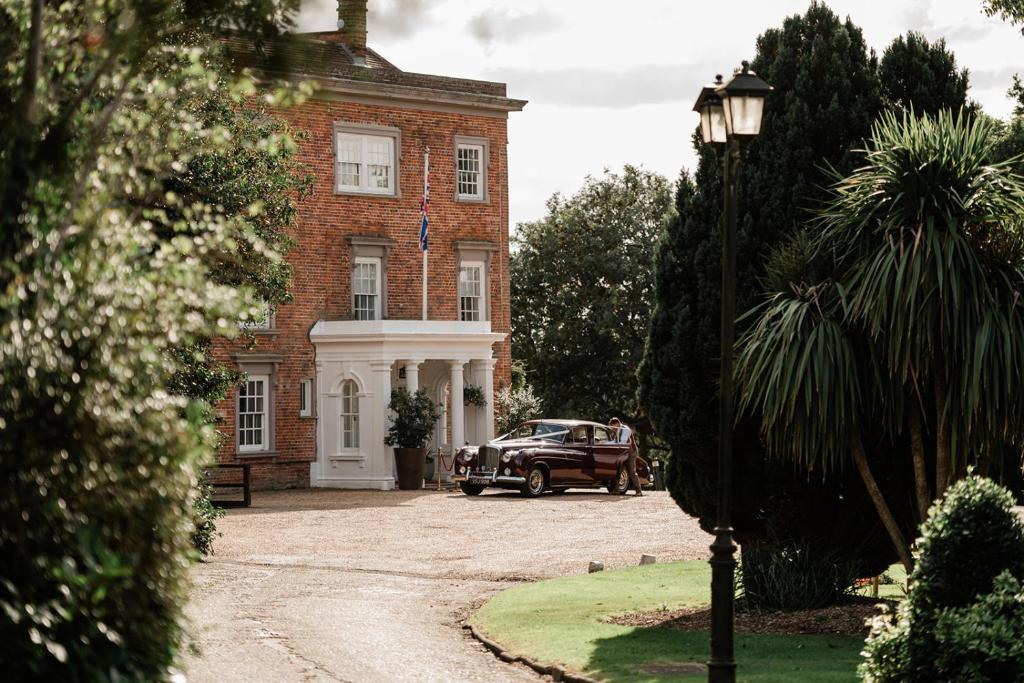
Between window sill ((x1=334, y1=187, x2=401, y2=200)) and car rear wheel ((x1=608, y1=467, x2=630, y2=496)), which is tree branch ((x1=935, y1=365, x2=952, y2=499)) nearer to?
car rear wheel ((x1=608, y1=467, x2=630, y2=496))

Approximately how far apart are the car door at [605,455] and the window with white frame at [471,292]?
23.4 feet

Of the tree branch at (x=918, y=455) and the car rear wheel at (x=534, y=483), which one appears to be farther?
the car rear wheel at (x=534, y=483)

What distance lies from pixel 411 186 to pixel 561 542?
58.3ft

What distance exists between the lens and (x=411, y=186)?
38344 mm

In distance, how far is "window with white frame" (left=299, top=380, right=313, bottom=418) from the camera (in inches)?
1451

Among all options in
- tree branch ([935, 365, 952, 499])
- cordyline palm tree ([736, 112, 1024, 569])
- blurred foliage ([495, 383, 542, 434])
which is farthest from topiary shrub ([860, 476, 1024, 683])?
blurred foliage ([495, 383, 542, 434])

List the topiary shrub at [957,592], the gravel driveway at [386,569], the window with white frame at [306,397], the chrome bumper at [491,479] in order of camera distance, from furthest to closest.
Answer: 1. the window with white frame at [306,397]
2. the chrome bumper at [491,479]
3. the gravel driveway at [386,569]
4. the topiary shrub at [957,592]

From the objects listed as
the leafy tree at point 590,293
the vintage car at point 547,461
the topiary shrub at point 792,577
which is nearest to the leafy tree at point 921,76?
the topiary shrub at point 792,577

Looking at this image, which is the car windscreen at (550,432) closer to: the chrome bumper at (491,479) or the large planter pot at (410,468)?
the chrome bumper at (491,479)

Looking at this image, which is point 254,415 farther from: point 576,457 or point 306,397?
point 576,457

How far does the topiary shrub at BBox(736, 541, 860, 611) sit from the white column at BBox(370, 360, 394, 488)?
2206 cm

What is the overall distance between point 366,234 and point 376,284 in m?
1.35

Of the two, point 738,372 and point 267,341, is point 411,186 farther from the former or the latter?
point 738,372

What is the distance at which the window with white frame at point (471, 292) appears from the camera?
39.2 m
